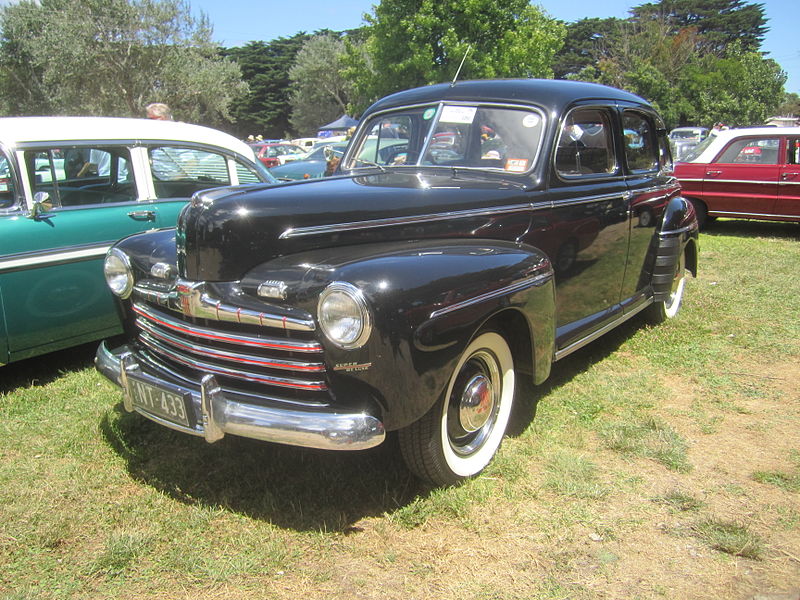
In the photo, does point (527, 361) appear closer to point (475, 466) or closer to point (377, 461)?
point (475, 466)

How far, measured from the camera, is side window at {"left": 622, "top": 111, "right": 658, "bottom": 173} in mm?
4344

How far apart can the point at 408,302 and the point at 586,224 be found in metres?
1.79

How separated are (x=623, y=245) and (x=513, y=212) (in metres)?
1.26

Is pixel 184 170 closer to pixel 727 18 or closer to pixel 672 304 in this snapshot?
pixel 672 304

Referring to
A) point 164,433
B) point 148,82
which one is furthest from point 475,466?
point 148,82

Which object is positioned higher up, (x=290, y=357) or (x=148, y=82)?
(x=148, y=82)

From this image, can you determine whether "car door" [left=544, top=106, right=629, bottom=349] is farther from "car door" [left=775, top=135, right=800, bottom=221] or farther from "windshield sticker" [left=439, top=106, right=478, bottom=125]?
"car door" [left=775, top=135, right=800, bottom=221]

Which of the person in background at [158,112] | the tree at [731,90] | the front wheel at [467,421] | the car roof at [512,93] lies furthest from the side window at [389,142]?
the tree at [731,90]

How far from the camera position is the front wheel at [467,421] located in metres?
2.68

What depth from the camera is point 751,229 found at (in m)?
10.5

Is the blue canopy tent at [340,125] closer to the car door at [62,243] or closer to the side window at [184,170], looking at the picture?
the side window at [184,170]

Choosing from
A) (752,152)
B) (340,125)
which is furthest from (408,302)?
(340,125)

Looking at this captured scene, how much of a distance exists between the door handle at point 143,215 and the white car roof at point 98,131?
0.55 m

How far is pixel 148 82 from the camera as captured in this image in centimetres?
2728
